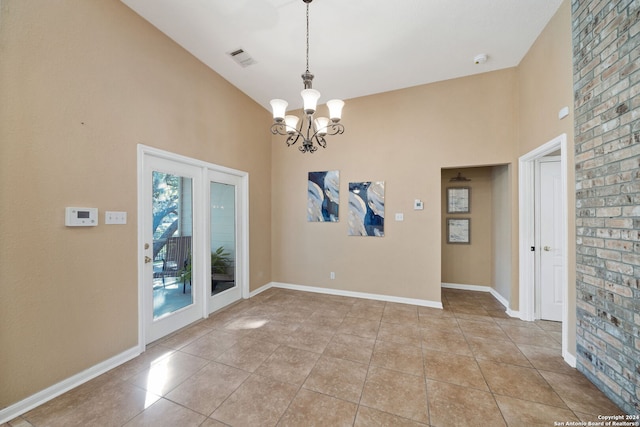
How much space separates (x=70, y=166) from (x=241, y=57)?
222 centimetres

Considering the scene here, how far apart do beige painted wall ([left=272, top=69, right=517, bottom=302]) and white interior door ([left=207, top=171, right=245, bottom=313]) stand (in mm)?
1008

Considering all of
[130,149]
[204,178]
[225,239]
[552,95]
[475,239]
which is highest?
[552,95]

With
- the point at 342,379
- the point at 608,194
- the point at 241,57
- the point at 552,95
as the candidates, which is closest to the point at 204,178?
the point at 241,57

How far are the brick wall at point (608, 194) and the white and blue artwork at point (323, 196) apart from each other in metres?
2.91

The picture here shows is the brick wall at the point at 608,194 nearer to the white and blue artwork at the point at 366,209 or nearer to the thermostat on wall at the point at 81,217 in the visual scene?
the white and blue artwork at the point at 366,209

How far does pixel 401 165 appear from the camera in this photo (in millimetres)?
3822

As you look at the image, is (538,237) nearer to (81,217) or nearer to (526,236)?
(526,236)

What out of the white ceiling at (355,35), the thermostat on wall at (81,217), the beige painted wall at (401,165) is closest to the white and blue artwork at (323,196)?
the beige painted wall at (401,165)

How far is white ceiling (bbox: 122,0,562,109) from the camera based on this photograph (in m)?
2.32

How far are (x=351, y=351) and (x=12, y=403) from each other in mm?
2589

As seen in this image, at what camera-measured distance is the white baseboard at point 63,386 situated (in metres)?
1.62

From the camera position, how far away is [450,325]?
3016 mm

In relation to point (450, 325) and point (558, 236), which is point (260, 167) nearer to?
point (450, 325)

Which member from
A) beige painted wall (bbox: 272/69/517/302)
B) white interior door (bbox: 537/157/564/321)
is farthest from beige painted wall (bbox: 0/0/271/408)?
white interior door (bbox: 537/157/564/321)
